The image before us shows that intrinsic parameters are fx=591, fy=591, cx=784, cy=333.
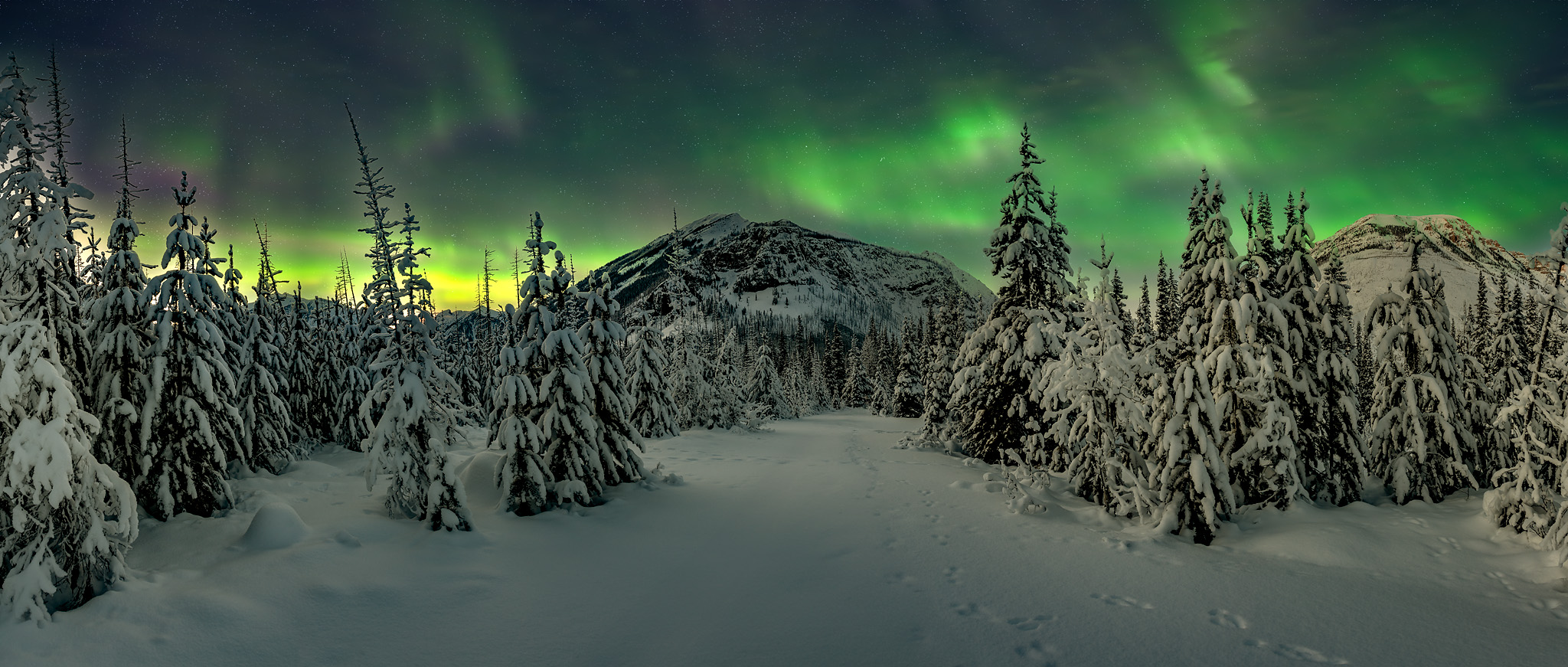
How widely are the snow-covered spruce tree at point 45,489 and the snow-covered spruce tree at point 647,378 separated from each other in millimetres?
19092

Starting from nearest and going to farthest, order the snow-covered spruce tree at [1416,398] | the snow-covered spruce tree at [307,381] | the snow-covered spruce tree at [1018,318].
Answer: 1. the snow-covered spruce tree at [1416,398]
2. the snow-covered spruce tree at [1018,318]
3. the snow-covered spruce tree at [307,381]

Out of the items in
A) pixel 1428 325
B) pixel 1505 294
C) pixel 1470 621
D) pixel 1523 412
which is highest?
pixel 1505 294

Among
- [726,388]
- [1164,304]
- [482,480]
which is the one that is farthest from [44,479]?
[1164,304]

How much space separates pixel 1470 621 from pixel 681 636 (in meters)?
10.5

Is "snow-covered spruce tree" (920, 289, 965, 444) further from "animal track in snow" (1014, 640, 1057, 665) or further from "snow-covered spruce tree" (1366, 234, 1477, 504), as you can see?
A: "animal track in snow" (1014, 640, 1057, 665)

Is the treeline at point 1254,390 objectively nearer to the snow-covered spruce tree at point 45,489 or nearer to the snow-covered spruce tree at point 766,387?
the snow-covered spruce tree at point 45,489

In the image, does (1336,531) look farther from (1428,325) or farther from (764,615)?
(764,615)

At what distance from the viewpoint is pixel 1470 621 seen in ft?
25.9

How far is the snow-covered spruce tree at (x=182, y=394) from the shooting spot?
11.2m

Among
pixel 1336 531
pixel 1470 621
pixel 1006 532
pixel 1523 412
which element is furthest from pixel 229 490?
pixel 1523 412

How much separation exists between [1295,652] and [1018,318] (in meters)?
12.4

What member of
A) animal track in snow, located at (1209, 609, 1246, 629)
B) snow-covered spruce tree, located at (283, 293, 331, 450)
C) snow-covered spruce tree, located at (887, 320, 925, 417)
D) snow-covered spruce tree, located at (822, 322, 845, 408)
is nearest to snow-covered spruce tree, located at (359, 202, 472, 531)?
animal track in snow, located at (1209, 609, 1246, 629)

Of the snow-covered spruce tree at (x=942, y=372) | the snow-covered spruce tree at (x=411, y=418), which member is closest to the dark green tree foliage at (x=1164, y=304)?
the snow-covered spruce tree at (x=942, y=372)

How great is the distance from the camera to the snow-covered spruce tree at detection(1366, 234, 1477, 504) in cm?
1449
